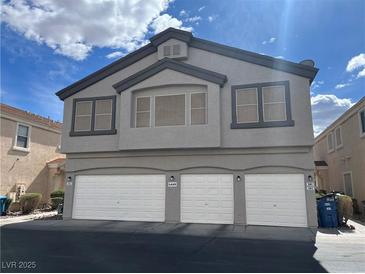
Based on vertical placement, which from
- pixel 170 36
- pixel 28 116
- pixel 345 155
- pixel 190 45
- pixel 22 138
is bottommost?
pixel 345 155

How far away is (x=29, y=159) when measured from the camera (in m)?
20.5

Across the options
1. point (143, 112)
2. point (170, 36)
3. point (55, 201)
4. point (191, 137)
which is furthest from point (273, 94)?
point (55, 201)

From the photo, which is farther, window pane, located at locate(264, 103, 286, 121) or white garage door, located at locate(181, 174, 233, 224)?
white garage door, located at locate(181, 174, 233, 224)

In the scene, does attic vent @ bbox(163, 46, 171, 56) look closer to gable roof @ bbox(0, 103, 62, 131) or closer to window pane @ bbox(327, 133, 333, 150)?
gable roof @ bbox(0, 103, 62, 131)

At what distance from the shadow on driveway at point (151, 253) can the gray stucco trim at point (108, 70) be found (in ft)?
25.7

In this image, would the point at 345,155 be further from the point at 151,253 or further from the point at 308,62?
the point at 151,253

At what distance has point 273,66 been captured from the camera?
13.7m

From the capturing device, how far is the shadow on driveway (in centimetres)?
688

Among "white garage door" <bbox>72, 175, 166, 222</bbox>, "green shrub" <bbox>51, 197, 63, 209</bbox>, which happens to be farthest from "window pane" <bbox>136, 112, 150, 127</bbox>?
"green shrub" <bbox>51, 197, 63, 209</bbox>

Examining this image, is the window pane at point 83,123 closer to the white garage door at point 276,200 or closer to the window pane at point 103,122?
the window pane at point 103,122

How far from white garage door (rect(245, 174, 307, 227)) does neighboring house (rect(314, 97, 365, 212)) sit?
5.78 m

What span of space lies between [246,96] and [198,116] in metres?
2.37

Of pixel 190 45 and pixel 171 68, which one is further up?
pixel 190 45

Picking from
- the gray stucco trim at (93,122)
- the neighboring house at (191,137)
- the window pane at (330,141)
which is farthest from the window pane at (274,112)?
the window pane at (330,141)
